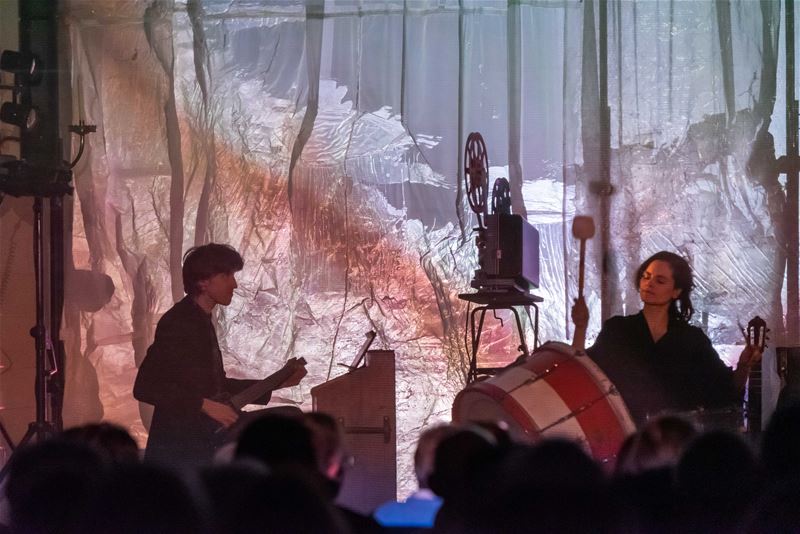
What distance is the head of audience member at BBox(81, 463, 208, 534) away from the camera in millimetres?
1468

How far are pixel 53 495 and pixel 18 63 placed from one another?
3710 mm

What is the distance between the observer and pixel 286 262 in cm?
520

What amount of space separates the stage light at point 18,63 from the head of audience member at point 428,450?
370cm

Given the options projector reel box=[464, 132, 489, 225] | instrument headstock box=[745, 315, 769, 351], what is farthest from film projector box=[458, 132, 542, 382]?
instrument headstock box=[745, 315, 769, 351]

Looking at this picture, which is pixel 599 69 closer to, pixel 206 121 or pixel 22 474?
pixel 206 121

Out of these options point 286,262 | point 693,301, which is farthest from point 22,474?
point 693,301

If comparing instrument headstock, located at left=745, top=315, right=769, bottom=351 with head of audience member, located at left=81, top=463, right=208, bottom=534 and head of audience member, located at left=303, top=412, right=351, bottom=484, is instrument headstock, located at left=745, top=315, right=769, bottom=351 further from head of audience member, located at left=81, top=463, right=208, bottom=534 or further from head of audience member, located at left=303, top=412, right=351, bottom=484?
head of audience member, located at left=81, top=463, right=208, bottom=534

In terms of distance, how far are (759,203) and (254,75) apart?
2725mm

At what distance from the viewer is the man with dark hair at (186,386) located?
12.9 feet

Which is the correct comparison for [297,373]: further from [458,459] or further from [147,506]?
[147,506]

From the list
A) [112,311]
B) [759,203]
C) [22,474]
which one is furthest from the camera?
[112,311]

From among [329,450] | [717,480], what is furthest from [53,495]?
[717,480]

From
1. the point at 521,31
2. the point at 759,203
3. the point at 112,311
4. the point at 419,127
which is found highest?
the point at 521,31

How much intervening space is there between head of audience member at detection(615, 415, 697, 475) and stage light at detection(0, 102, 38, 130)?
379cm
